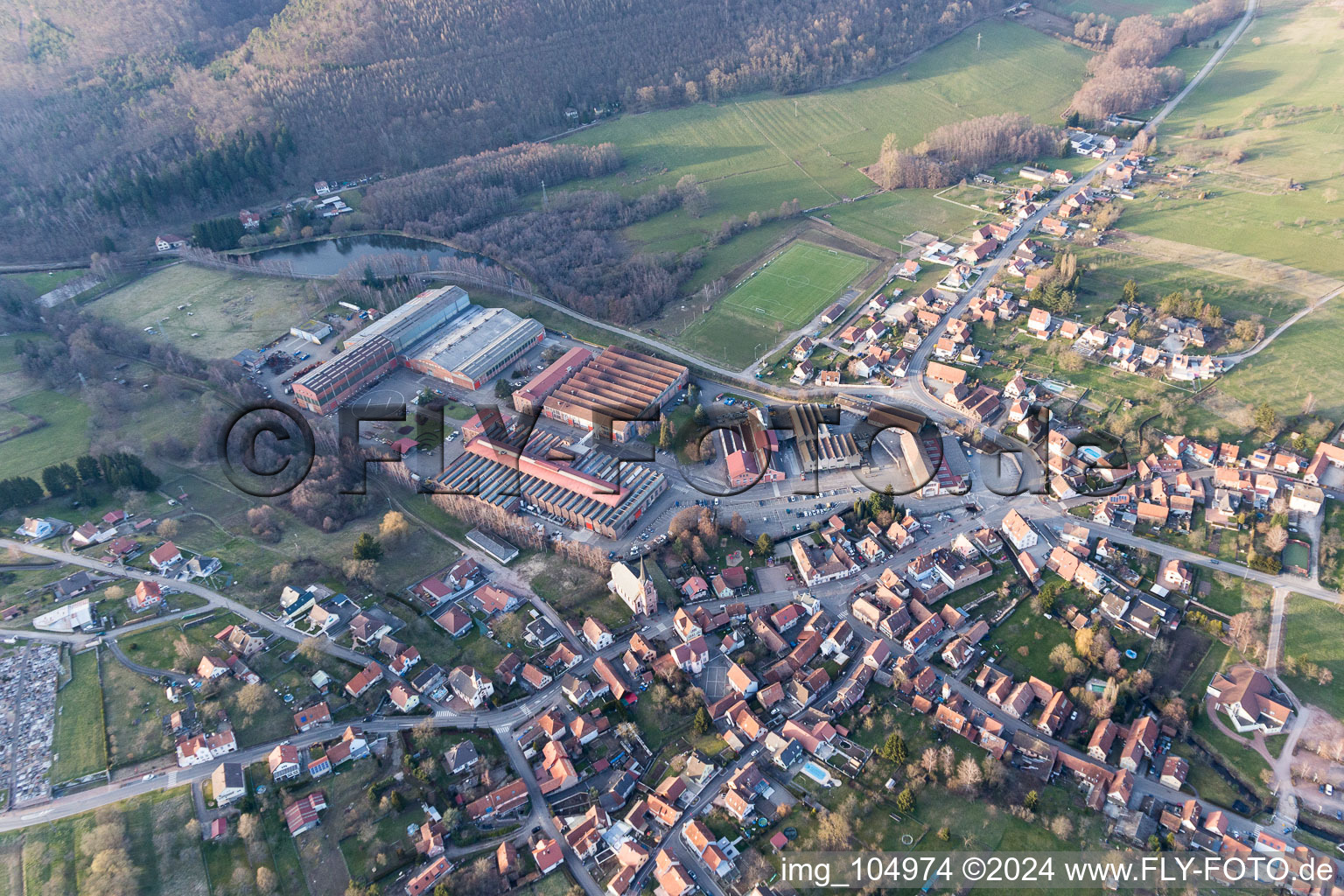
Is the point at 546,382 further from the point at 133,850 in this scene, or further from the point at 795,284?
the point at 133,850

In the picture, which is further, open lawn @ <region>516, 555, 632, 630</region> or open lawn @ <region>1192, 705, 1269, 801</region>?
open lawn @ <region>516, 555, 632, 630</region>

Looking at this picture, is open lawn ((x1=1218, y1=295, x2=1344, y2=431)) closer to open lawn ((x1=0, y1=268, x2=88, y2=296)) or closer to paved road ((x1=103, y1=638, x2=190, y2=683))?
paved road ((x1=103, y1=638, x2=190, y2=683))

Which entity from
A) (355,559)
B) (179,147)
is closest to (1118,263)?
(355,559)

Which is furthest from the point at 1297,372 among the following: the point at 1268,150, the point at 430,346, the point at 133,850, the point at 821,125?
the point at 133,850

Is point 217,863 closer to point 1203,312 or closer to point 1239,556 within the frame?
point 1239,556

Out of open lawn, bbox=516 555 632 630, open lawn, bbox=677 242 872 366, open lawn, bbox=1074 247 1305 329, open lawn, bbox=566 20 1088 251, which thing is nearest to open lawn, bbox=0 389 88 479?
open lawn, bbox=516 555 632 630

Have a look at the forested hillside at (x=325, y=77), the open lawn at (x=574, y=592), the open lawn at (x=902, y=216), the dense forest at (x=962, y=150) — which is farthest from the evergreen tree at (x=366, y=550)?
the dense forest at (x=962, y=150)
